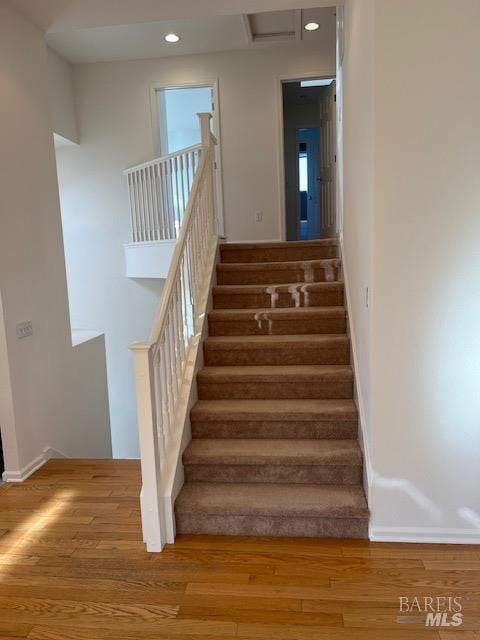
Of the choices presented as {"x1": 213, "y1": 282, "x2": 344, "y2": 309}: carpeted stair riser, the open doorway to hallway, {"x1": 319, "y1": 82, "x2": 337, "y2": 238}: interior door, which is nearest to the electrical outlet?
{"x1": 213, "y1": 282, "x2": 344, "y2": 309}: carpeted stair riser

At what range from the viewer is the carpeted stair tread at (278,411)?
292 cm

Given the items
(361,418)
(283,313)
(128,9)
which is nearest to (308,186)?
(283,313)

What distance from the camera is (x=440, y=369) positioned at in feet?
7.50

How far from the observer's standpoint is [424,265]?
7.32ft

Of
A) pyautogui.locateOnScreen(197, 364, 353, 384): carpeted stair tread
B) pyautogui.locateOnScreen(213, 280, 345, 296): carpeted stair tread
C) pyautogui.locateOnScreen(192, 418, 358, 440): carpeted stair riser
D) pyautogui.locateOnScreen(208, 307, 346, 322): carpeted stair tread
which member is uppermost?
pyautogui.locateOnScreen(213, 280, 345, 296): carpeted stair tread

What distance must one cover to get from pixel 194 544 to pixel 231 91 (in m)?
5.40

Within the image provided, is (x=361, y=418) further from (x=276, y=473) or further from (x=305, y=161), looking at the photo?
(x=305, y=161)

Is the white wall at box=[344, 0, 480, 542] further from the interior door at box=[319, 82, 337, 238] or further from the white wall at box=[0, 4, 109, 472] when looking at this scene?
the interior door at box=[319, 82, 337, 238]

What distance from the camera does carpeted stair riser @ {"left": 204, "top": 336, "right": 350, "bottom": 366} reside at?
3.40 metres

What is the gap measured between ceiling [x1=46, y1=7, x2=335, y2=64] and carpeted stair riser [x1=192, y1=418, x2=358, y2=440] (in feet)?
14.1

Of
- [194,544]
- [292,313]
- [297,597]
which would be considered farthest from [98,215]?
[297,597]

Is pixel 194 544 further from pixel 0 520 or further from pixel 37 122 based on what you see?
pixel 37 122

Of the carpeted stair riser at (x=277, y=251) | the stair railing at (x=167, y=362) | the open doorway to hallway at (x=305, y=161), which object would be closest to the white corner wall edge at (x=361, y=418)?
the carpeted stair riser at (x=277, y=251)

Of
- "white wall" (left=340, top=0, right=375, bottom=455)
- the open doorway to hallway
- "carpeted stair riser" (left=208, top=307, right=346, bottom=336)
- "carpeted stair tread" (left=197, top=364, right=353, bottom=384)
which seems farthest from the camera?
the open doorway to hallway
